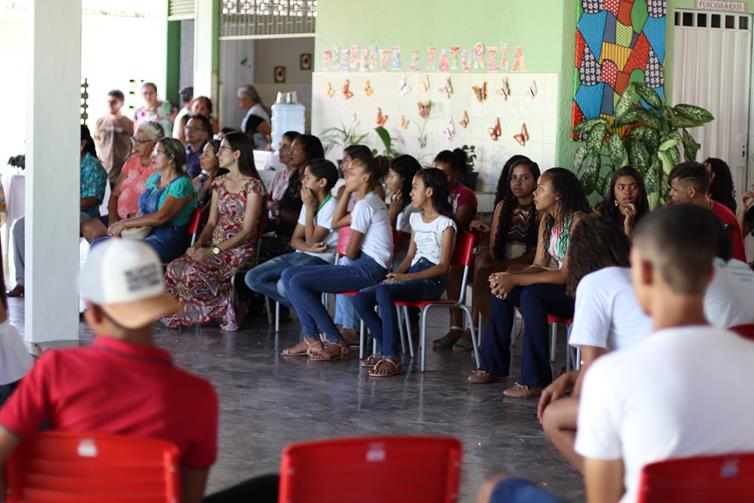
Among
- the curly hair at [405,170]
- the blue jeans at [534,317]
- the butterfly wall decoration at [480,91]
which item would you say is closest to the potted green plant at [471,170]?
the butterfly wall decoration at [480,91]

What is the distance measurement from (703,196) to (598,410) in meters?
4.15

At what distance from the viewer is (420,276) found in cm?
697

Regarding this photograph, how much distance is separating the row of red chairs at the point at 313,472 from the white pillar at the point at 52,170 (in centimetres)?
468

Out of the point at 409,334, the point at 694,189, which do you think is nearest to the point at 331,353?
the point at 409,334

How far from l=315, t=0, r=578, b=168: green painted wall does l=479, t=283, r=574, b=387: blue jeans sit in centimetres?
243

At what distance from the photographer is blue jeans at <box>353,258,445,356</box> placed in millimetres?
6906

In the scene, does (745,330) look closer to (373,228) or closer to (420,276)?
(420,276)

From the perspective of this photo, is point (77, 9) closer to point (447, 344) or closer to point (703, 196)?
point (447, 344)

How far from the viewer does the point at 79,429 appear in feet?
9.10

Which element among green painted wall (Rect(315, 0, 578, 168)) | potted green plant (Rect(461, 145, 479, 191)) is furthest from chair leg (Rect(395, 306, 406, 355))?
green painted wall (Rect(315, 0, 578, 168))

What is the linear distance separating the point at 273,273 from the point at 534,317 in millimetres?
2147

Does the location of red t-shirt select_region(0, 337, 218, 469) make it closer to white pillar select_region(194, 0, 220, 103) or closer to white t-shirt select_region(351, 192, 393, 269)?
white t-shirt select_region(351, 192, 393, 269)

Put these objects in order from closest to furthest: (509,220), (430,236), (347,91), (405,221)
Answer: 1. (430,236)
2. (509,220)
3. (405,221)
4. (347,91)

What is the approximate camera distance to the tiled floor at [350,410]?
5.11 m
